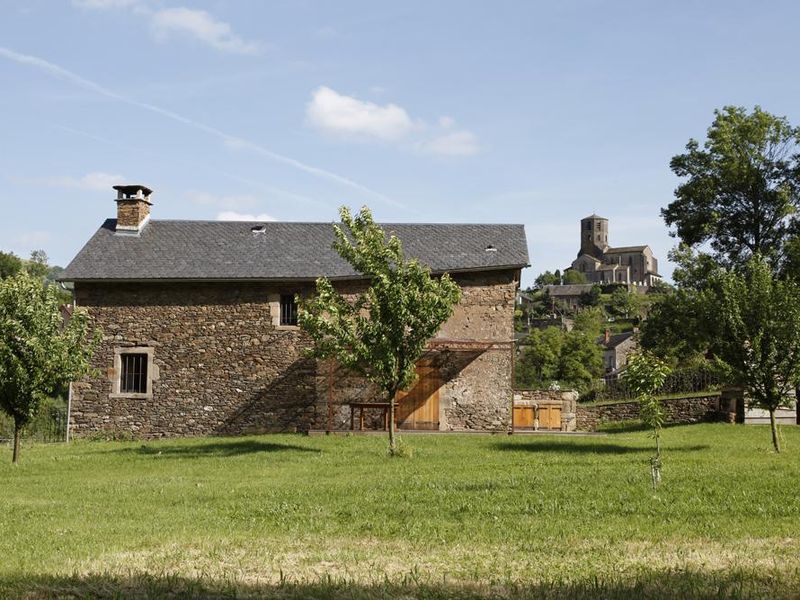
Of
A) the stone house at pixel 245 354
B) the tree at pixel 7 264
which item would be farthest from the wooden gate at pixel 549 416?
the tree at pixel 7 264

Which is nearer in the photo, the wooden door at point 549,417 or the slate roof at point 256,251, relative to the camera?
the slate roof at point 256,251

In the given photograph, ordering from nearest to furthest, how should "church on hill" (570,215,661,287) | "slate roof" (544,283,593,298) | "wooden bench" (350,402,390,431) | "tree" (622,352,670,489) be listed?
"tree" (622,352,670,489) < "wooden bench" (350,402,390,431) < "slate roof" (544,283,593,298) < "church on hill" (570,215,661,287)

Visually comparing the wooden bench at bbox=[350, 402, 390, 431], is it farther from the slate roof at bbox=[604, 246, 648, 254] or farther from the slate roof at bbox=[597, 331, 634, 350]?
the slate roof at bbox=[604, 246, 648, 254]

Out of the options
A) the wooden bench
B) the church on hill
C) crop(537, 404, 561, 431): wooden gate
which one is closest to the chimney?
the wooden bench

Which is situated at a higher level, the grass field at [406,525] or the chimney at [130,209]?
the chimney at [130,209]

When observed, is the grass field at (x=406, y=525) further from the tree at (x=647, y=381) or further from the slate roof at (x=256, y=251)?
the slate roof at (x=256, y=251)

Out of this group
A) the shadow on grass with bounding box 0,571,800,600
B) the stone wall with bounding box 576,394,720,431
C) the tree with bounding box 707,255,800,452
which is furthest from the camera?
the stone wall with bounding box 576,394,720,431

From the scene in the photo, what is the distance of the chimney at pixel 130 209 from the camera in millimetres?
28297

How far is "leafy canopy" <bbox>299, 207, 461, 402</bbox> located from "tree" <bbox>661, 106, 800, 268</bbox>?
14.5 meters

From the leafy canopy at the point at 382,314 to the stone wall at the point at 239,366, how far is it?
18.2 feet

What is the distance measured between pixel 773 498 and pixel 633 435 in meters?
13.5

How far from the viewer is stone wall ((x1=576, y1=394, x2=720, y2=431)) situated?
29141 mm

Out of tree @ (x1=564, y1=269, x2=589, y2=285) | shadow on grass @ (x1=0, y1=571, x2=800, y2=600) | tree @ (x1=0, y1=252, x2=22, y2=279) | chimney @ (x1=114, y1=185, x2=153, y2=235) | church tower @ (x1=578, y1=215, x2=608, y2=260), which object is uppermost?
church tower @ (x1=578, y1=215, x2=608, y2=260)

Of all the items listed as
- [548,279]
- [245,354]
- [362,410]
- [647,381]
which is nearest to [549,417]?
[362,410]
